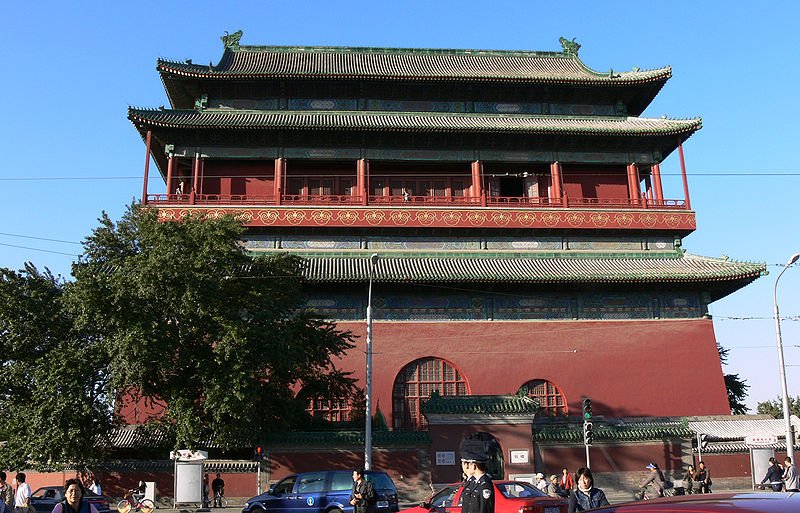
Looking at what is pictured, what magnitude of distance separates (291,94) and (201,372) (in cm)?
1667

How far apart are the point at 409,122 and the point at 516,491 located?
20.8m

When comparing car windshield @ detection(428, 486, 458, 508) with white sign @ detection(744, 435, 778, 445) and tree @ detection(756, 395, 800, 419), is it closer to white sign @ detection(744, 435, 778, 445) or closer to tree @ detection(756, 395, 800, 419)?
white sign @ detection(744, 435, 778, 445)

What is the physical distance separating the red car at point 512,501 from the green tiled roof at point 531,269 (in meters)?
13.9

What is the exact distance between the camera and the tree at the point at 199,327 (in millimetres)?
20297

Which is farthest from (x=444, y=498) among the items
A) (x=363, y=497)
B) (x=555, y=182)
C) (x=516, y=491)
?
(x=555, y=182)

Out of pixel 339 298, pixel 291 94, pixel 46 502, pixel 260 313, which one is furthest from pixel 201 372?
pixel 291 94

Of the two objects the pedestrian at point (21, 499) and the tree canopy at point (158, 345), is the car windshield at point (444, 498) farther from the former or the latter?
the pedestrian at point (21, 499)

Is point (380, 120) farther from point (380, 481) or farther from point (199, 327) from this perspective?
point (380, 481)

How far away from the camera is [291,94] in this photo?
1330 inches

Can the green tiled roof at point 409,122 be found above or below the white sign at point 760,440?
above

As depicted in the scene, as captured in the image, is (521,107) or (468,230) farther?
(521,107)

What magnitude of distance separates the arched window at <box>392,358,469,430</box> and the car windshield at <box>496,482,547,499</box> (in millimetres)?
13372

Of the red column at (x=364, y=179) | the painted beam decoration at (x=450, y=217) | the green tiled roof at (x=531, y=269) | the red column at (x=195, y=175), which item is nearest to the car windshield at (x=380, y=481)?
the green tiled roof at (x=531, y=269)

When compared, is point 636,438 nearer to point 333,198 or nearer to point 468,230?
point 468,230
